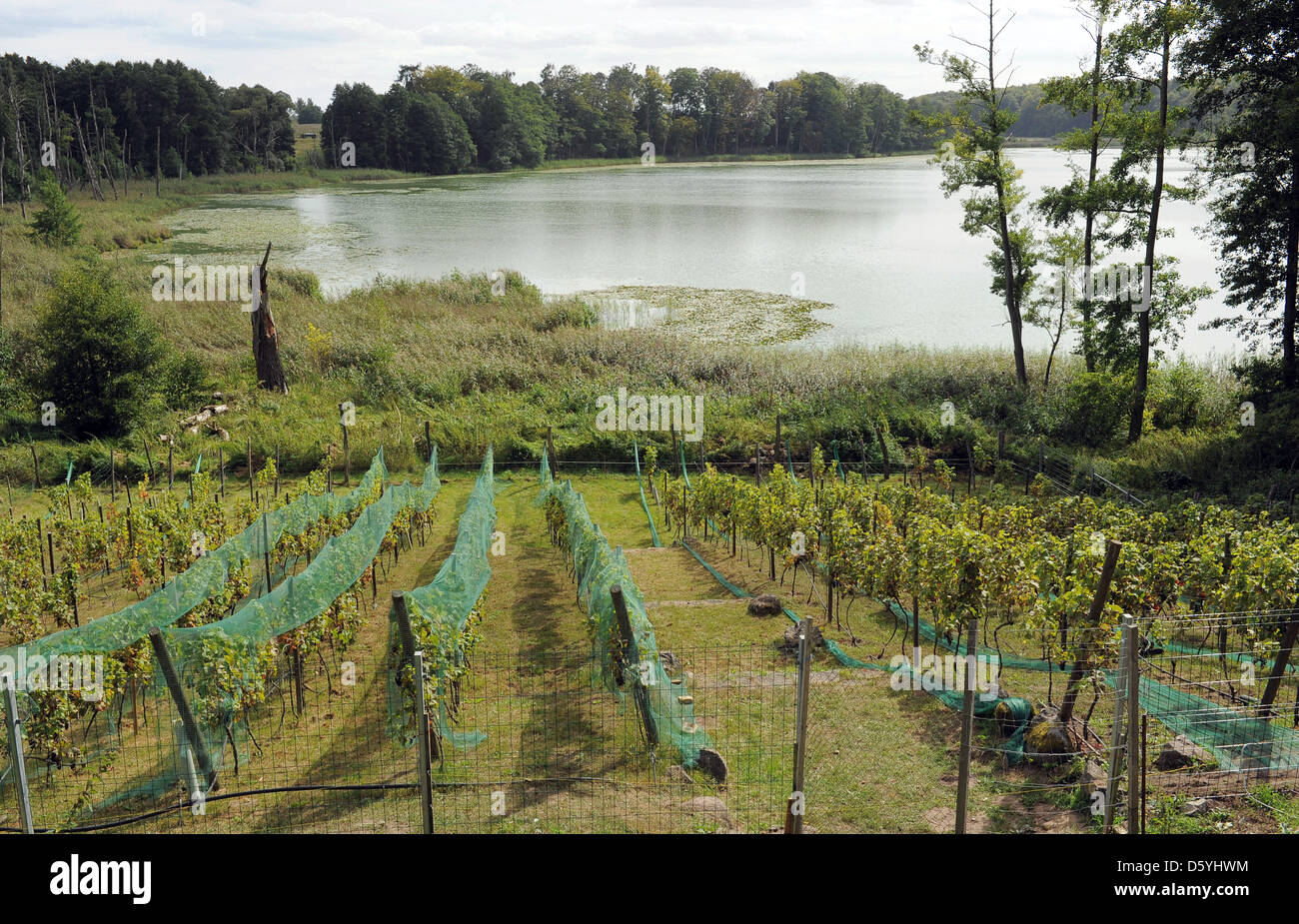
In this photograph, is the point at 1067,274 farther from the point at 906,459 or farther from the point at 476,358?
the point at 476,358

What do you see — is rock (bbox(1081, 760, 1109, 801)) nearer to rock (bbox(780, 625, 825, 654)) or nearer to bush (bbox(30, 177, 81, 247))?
rock (bbox(780, 625, 825, 654))

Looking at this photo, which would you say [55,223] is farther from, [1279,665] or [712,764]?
[1279,665]

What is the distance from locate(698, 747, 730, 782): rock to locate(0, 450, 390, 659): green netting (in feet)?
16.3

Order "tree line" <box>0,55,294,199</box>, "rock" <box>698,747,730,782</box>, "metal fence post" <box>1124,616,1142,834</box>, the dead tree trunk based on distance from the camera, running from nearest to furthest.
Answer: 1. "metal fence post" <box>1124,616,1142,834</box>
2. "rock" <box>698,747,730,782</box>
3. the dead tree trunk
4. "tree line" <box>0,55,294,199</box>

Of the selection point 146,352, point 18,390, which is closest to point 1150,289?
point 146,352

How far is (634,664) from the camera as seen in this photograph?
955cm

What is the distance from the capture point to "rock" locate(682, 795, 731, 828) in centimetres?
810

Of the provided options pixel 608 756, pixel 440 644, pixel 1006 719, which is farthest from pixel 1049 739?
pixel 440 644

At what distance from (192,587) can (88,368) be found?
49.8ft

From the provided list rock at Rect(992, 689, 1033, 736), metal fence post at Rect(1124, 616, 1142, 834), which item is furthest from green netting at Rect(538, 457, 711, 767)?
metal fence post at Rect(1124, 616, 1142, 834)

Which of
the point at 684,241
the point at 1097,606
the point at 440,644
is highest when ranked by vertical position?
the point at 684,241

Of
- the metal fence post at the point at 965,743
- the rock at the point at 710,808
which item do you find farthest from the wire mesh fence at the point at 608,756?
the metal fence post at the point at 965,743

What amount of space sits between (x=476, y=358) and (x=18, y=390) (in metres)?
11.6

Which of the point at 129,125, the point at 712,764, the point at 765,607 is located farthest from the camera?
the point at 129,125
